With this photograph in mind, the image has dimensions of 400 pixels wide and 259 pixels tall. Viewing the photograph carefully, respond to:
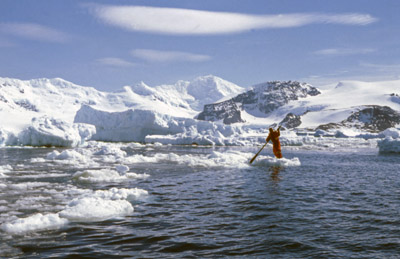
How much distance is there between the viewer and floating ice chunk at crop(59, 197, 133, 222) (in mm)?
8758

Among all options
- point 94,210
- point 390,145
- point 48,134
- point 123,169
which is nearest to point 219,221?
point 94,210

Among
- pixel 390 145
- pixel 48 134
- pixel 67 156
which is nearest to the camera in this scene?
pixel 67 156

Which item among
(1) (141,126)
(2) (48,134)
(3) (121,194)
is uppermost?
(1) (141,126)

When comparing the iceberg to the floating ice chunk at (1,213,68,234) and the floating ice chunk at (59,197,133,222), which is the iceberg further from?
the floating ice chunk at (1,213,68,234)

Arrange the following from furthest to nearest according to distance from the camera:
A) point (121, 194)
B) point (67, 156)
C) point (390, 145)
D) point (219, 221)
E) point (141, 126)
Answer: point (141, 126) → point (390, 145) → point (67, 156) → point (121, 194) → point (219, 221)

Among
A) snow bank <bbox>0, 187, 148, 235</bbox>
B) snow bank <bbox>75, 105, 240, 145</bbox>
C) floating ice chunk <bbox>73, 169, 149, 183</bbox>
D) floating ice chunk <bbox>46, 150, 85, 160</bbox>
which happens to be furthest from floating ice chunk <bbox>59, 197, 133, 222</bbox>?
snow bank <bbox>75, 105, 240, 145</bbox>

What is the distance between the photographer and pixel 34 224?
777 centimetres

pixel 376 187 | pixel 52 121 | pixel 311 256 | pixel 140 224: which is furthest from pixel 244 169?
pixel 52 121

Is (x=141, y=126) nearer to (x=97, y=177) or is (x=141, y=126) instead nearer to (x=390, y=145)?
(x=390, y=145)

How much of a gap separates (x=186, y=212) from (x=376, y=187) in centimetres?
827

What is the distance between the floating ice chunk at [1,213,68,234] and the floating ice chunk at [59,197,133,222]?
0.42 metres

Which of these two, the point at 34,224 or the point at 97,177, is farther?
the point at 97,177

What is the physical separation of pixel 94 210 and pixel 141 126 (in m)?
63.7

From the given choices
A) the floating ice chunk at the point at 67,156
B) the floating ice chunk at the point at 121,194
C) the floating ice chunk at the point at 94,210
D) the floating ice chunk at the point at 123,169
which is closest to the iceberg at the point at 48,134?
the floating ice chunk at the point at 67,156
